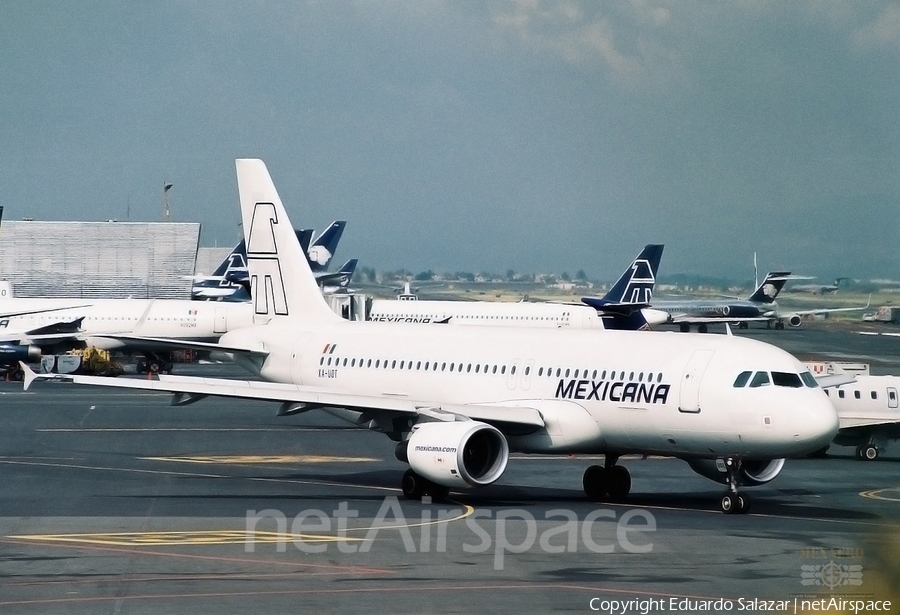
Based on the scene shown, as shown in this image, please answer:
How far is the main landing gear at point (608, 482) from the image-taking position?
2936 centimetres

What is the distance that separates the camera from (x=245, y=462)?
1473 inches

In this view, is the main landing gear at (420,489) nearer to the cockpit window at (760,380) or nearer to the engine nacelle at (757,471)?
the engine nacelle at (757,471)

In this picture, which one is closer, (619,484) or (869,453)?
(619,484)

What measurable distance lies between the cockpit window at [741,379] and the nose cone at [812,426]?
51.7 inches

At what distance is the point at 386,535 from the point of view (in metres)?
23.8

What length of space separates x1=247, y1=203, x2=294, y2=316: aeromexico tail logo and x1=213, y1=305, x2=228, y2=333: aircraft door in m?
48.3

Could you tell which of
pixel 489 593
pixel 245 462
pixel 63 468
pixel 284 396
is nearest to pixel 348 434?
pixel 245 462

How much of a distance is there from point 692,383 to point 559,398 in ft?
11.3

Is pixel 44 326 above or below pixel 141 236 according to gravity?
below

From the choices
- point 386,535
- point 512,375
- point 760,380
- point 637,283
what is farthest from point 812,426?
point 637,283

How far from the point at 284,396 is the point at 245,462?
9.02 m

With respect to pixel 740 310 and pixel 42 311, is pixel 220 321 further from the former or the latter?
pixel 740 310

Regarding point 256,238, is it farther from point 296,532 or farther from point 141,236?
point 141,236

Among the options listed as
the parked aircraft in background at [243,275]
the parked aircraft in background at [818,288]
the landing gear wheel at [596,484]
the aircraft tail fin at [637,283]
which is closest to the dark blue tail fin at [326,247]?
the parked aircraft in background at [243,275]
